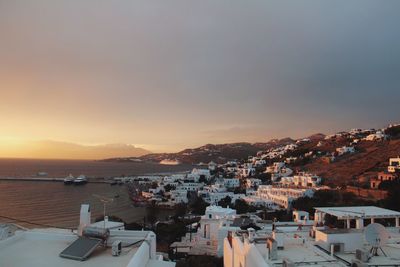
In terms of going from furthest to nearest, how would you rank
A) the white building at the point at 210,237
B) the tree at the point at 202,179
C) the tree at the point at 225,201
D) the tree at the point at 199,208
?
the tree at the point at 202,179 → the tree at the point at 225,201 → the tree at the point at 199,208 → the white building at the point at 210,237

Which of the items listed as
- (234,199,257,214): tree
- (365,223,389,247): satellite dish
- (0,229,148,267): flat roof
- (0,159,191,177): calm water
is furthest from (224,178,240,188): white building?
(0,229,148,267): flat roof

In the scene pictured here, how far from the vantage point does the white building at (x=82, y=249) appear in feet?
15.9

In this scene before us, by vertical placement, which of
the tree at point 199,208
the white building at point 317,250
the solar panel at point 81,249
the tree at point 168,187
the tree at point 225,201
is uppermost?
the solar panel at point 81,249

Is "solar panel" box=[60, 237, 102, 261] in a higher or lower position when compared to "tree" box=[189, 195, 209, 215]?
higher

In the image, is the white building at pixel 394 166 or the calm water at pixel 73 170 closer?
the white building at pixel 394 166

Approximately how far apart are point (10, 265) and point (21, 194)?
5482 centimetres

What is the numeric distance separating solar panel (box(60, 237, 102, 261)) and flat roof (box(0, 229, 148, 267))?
0.06m

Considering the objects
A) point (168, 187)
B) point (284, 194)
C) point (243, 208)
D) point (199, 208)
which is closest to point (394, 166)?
point (284, 194)

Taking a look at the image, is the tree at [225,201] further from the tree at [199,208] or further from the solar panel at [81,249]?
the solar panel at [81,249]

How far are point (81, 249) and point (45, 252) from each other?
63cm

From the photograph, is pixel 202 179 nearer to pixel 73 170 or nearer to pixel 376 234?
pixel 376 234

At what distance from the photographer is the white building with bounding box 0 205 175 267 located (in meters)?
4.85

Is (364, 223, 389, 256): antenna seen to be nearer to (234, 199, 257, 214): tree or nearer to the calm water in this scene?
(234, 199, 257, 214): tree

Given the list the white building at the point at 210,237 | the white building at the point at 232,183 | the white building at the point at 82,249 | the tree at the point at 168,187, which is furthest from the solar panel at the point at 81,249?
the white building at the point at 232,183
